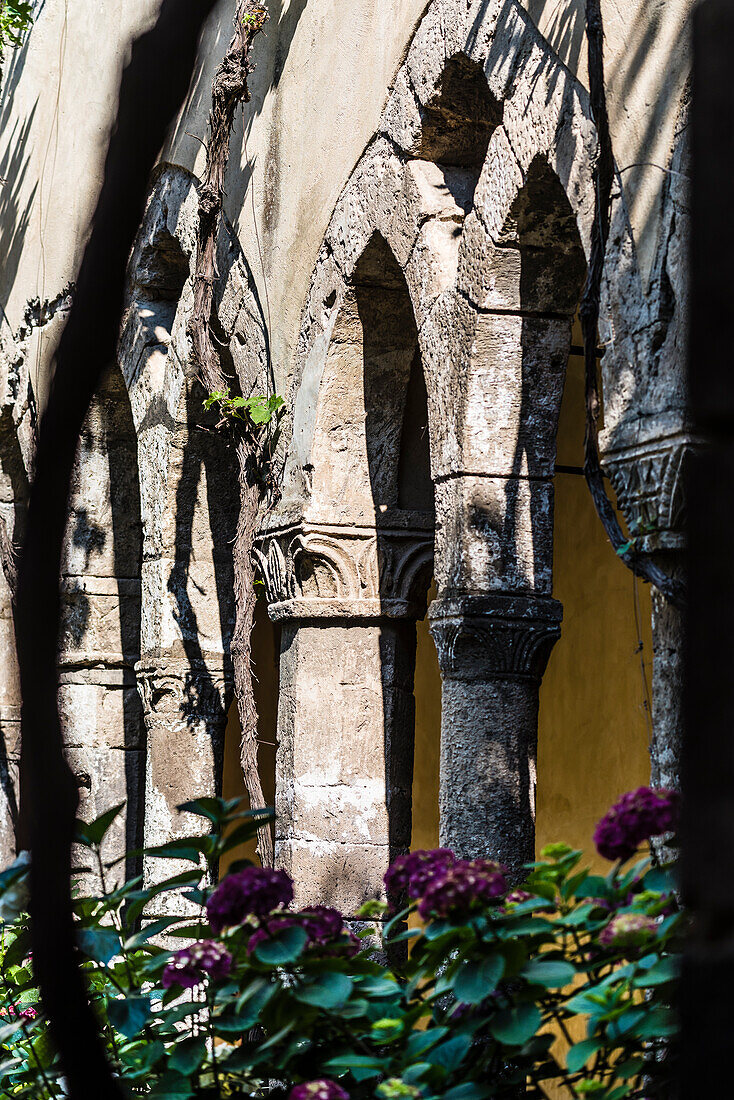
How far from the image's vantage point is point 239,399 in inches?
212

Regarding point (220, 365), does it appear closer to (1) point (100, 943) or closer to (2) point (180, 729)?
(2) point (180, 729)

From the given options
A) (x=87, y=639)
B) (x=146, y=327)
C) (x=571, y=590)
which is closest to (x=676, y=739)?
(x=571, y=590)

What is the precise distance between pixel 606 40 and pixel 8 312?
5.88m

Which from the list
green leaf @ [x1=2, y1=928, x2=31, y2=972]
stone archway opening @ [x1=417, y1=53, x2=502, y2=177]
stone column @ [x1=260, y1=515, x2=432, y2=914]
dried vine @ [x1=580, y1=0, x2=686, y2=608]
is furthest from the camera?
stone column @ [x1=260, y1=515, x2=432, y2=914]

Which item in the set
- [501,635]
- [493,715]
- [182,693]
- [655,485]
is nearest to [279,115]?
[182,693]

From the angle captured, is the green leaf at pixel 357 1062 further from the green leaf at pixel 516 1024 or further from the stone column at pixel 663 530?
the stone column at pixel 663 530

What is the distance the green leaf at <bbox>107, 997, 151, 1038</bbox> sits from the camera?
66.9 inches

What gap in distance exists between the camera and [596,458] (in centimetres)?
A: 322

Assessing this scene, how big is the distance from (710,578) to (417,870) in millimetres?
851

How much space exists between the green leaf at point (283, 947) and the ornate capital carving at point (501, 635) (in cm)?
235

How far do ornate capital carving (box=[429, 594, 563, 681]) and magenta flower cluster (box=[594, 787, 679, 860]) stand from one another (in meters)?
2.33

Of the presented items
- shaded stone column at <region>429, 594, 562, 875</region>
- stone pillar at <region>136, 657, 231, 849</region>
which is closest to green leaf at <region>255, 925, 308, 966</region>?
shaded stone column at <region>429, 594, 562, 875</region>

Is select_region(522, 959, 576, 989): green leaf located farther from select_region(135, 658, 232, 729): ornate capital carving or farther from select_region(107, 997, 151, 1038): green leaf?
select_region(135, 658, 232, 729): ornate capital carving

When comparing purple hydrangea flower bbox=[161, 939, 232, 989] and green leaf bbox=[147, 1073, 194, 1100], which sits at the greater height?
purple hydrangea flower bbox=[161, 939, 232, 989]
